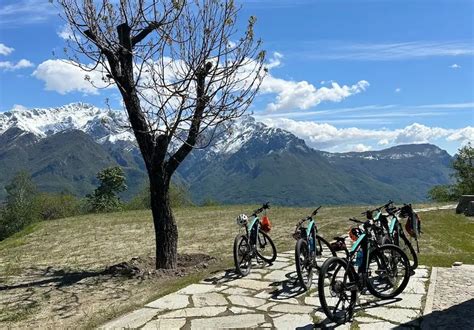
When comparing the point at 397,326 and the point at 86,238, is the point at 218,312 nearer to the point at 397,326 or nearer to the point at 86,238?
the point at 397,326

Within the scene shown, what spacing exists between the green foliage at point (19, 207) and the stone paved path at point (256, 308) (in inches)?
2500

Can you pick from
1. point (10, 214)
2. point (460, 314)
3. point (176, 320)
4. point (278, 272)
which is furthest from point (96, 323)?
point (10, 214)

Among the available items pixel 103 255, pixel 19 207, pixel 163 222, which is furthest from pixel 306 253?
pixel 19 207

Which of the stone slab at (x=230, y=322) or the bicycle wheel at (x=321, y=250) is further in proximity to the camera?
the bicycle wheel at (x=321, y=250)

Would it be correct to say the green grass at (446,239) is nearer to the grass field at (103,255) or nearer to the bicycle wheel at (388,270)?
the grass field at (103,255)

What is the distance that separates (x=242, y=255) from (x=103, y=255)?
631 cm

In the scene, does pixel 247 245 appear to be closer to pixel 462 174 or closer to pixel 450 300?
pixel 450 300

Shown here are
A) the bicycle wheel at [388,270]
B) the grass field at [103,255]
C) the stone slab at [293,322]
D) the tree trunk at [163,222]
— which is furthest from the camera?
the tree trunk at [163,222]

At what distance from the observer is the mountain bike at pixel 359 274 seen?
20.5 feet

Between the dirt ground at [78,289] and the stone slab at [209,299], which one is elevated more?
the stone slab at [209,299]

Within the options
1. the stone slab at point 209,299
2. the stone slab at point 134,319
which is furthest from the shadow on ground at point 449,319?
the stone slab at point 134,319

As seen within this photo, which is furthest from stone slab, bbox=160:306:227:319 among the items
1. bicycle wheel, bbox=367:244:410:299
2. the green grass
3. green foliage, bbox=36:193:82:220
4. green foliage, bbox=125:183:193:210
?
green foliage, bbox=36:193:82:220

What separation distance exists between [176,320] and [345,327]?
2346 millimetres

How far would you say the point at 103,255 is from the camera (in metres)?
14.0
